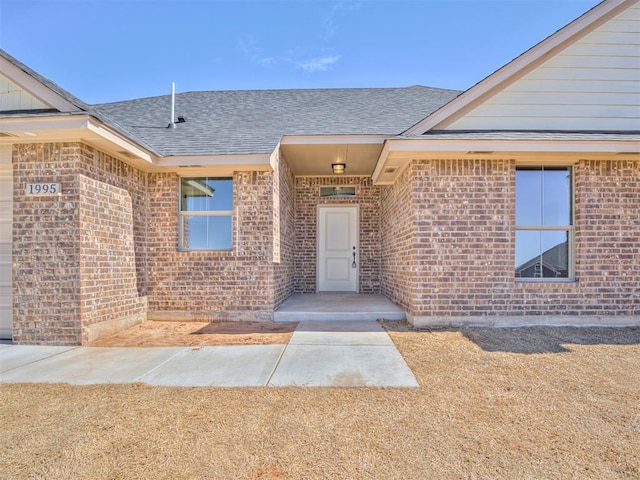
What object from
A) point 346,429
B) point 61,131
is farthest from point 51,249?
point 346,429

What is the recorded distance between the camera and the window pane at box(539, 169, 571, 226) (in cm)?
585

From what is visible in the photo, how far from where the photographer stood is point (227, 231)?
254 inches

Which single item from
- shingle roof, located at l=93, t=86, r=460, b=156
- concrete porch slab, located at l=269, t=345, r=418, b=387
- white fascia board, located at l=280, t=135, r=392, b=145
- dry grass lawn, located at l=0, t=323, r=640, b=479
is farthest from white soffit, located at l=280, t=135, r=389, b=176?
dry grass lawn, located at l=0, t=323, r=640, b=479

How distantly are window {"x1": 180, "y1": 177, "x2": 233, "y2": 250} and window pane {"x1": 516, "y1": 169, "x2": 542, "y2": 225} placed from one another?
17.4 ft

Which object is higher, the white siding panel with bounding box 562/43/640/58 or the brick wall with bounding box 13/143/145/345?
the white siding panel with bounding box 562/43/640/58

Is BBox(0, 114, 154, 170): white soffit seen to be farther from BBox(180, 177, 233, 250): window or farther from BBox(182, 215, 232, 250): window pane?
BBox(182, 215, 232, 250): window pane

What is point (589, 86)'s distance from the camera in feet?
18.8

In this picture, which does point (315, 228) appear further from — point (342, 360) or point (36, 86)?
point (36, 86)

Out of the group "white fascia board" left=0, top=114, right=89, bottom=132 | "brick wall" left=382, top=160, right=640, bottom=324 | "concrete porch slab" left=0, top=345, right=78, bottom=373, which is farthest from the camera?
"brick wall" left=382, top=160, right=640, bottom=324

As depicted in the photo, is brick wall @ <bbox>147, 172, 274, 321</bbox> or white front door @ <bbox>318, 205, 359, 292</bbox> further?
white front door @ <bbox>318, 205, 359, 292</bbox>

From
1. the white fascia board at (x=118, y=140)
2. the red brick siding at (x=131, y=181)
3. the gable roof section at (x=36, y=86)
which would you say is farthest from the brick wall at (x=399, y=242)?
the gable roof section at (x=36, y=86)

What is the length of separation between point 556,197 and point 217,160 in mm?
6112

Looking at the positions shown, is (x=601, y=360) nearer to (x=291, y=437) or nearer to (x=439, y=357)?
(x=439, y=357)

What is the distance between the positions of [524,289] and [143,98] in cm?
1081
